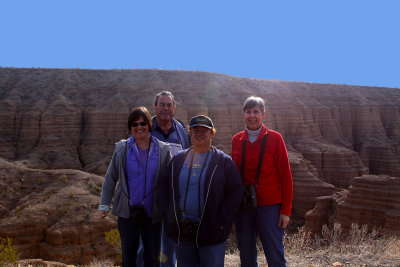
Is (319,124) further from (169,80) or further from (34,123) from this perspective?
(34,123)

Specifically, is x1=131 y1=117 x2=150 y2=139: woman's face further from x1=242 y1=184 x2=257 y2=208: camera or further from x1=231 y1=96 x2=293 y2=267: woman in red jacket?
x1=242 y1=184 x2=257 y2=208: camera

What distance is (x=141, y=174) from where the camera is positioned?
427 centimetres

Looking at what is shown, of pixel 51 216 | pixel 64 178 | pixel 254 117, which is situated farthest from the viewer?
pixel 64 178

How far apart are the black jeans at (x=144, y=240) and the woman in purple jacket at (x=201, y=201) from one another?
616 millimetres

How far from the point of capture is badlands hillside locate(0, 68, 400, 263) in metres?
14.7

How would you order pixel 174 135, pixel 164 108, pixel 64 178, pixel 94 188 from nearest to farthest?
pixel 164 108 < pixel 174 135 < pixel 94 188 < pixel 64 178

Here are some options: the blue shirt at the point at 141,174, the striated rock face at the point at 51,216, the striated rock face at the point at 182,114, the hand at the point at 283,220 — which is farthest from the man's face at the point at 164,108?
the striated rock face at the point at 182,114

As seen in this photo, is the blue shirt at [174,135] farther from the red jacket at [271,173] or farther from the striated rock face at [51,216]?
the striated rock face at [51,216]

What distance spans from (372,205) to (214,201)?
15962 mm

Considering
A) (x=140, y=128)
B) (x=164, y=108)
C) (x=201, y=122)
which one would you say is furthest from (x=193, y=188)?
(x=164, y=108)

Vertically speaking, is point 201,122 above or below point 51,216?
above

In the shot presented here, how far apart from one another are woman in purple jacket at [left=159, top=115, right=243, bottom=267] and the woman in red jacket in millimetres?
472

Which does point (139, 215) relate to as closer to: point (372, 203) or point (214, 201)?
point (214, 201)

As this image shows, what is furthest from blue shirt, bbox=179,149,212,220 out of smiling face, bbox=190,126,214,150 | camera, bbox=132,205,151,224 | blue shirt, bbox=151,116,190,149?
blue shirt, bbox=151,116,190,149
